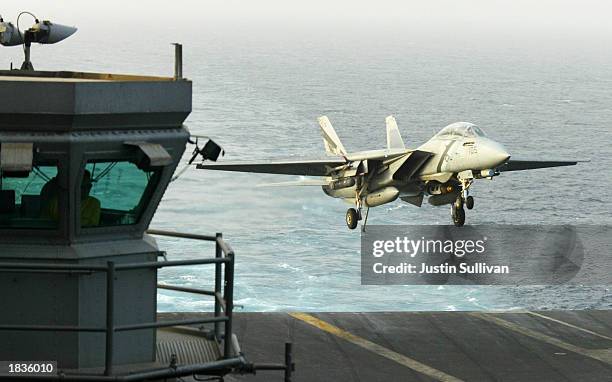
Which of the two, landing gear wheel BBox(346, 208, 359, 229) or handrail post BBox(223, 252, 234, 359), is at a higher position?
handrail post BBox(223, 252, 234, 359)

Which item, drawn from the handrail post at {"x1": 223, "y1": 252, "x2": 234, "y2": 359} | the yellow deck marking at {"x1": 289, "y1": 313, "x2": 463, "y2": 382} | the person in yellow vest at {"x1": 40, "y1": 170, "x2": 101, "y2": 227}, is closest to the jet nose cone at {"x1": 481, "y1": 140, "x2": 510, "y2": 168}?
the yellow deck marking at {"x1": 289, "y1": 313, "x2": 463, "y2": 382}

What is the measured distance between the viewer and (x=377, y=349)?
20172 millimetres

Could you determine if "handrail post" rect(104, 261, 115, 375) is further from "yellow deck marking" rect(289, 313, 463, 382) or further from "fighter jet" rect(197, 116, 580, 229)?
"fighter jet" rect(197, 116, 580, 229)

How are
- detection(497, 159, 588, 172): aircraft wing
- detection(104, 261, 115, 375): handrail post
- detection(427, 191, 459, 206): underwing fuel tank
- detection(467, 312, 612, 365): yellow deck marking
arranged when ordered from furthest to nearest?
detection(497, 159, 588, 172): aircraft wing → detection(427, 191, 459, 206): underwing fuel tank → detection(467, 312, 612, 365): yellow deck marking → detection(104, 261, 115, 375): handrail post

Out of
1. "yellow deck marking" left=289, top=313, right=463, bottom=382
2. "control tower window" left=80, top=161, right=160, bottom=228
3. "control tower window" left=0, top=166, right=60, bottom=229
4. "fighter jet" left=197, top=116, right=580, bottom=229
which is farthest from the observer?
"fighter jet" left=197, top=116, right=580, bottom=229

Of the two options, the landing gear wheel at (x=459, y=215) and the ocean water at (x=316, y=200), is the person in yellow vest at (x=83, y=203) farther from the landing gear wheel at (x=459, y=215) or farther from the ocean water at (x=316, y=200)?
the ocean water at (x=316, y=200)

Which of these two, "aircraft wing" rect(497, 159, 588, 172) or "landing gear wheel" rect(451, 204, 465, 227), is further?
"aircraft wing" rect(497, 159, 588, 172)

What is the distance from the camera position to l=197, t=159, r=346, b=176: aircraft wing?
64562 mm

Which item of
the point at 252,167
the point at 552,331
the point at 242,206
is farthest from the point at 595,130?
the point at 552,331

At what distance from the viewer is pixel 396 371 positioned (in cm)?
1856

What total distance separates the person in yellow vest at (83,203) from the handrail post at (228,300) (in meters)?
0.96

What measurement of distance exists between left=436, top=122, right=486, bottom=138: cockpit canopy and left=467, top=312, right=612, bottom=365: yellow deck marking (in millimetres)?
33047

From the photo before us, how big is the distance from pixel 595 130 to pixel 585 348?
174 meters

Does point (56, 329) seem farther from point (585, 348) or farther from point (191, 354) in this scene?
point (585, 348)
